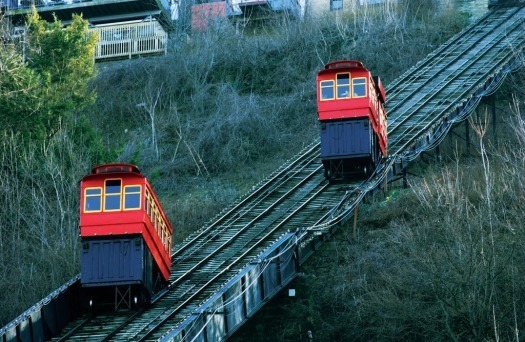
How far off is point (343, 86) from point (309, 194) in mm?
4191

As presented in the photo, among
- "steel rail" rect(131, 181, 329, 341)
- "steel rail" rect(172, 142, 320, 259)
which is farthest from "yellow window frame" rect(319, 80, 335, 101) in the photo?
"steel rail" rect(172, 142, 320, 259)

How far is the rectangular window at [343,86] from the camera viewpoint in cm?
4722

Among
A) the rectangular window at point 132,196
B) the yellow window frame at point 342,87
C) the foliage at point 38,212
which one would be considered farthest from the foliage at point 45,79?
the rectangular window at point 132,196

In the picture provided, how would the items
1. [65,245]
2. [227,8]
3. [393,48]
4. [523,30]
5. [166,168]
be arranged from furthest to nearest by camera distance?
[227,8], [393,48], [523,30], [166,168], [65,245]

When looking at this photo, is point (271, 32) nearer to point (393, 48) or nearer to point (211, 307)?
point (393, 48)

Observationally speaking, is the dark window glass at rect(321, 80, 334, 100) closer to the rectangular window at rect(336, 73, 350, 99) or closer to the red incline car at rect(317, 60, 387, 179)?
the red incline car at rect(317, 60, 387, 179)

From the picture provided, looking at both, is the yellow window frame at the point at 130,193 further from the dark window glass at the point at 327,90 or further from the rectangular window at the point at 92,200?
the dark window glass at the point at 327,90

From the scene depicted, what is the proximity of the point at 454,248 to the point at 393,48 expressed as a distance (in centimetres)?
3249

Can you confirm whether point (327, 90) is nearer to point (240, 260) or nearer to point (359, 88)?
point (359, 88)

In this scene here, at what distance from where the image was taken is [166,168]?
5984cm

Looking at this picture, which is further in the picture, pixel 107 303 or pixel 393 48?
pixel 393 48

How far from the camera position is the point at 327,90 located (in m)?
47.5

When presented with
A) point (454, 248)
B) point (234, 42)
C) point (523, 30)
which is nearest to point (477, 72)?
point (523, 30)

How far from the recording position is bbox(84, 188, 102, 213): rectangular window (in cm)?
4009
